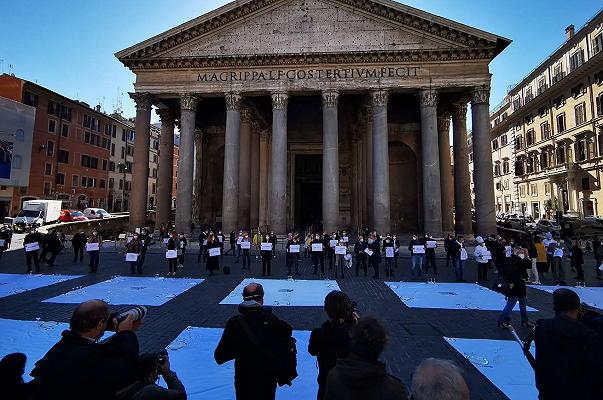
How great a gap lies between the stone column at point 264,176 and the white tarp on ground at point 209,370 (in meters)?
20.9

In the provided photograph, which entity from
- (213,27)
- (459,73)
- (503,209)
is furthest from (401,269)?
(503,209)

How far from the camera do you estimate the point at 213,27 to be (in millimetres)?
21312

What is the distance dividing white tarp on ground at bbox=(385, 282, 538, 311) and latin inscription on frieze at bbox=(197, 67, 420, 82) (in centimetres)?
1394

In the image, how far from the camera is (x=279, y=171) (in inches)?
794

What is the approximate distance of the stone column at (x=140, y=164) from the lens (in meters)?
21.5

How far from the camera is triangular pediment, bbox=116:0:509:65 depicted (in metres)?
20.1

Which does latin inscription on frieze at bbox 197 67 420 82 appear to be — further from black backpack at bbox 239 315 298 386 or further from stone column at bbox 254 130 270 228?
black backpack at bbox 239 315 298 386

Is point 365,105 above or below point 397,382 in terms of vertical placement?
above

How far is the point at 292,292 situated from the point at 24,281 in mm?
9240

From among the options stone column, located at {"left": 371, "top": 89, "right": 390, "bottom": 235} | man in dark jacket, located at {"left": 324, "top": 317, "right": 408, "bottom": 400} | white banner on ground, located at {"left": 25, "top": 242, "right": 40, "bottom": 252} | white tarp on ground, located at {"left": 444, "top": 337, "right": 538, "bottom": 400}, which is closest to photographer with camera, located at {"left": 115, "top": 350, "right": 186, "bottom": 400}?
man in dark jacket, located at {"left": 324, "top": 317, "right": 408, "bottom": 400}

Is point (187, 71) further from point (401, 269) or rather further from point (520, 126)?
point (520, 126)

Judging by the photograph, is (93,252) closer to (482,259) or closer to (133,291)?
(133,291)

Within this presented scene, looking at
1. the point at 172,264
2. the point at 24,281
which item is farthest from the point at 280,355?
the point at 24,281

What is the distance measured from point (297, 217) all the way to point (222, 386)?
84.1 ft
